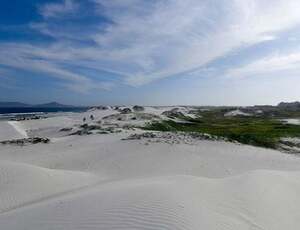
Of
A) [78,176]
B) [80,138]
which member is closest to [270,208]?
[78,176]

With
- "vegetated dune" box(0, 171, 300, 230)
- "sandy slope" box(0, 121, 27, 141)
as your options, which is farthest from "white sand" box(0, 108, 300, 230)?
"sandy slope" box(0, 121, 27, 141)

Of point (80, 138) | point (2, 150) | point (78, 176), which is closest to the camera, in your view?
point (78, 176)

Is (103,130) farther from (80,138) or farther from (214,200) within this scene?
(214,200)

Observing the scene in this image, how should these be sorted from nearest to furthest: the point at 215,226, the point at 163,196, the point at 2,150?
1. the point at 215,226
2. the point at 163,196
3. the point at 2,150

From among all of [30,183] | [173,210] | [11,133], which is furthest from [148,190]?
[11,133]

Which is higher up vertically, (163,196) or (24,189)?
(163,196)

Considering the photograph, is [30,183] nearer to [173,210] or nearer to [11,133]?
[173,210]

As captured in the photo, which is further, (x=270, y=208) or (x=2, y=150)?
(x=2, y=150)
